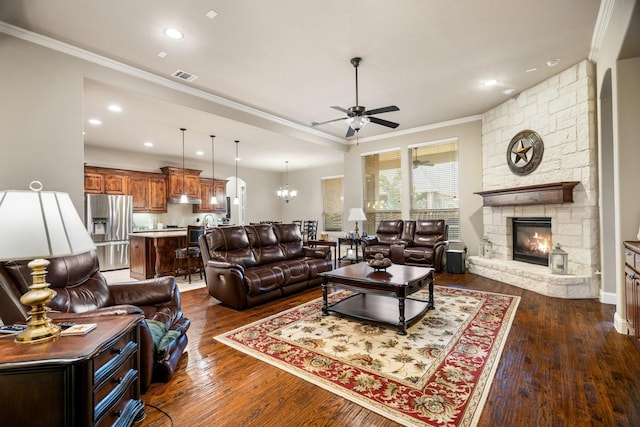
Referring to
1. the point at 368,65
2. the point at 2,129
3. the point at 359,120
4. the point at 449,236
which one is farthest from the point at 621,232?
the point at 2,129

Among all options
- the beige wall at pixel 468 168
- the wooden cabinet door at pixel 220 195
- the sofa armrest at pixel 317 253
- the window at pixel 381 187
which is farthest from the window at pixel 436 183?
the wooden cabinet door at pixel 220 195

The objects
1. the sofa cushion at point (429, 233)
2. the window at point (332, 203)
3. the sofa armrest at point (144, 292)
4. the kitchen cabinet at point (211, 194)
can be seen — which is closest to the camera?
the sofa armrest at point (144, 292)

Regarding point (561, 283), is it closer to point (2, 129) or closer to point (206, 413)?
point (206, 413)

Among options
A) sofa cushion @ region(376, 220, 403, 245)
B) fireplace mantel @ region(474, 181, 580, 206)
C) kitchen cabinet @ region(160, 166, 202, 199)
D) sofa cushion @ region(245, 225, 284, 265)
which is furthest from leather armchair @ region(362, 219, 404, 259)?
kitchen cabinet @ region(160, 166, 202, 199)

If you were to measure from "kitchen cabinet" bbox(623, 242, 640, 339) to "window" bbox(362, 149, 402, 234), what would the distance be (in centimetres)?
498

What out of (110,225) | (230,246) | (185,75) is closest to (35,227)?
(230,246)

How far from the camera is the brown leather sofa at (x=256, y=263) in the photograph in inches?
150

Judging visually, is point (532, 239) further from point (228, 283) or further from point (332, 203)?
point (332, 203)

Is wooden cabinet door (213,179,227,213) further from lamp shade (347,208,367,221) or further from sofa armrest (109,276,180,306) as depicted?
sofa armrest (109,276,180,306)

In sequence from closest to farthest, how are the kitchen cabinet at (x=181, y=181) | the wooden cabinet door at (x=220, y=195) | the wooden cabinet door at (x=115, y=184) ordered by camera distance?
1. the wooden cabinet door at (x=115, y=184)
2. the kitchen cabinet at (x=181, y=181)
3. the wooden cabinet door at (x=220, y=195)

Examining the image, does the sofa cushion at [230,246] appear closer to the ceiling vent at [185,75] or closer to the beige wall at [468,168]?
the ceiling vent at [185,75]

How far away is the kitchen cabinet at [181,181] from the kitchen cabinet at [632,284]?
892 centimetres

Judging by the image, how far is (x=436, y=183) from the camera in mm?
6906

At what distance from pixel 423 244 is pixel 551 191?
2.45 m
